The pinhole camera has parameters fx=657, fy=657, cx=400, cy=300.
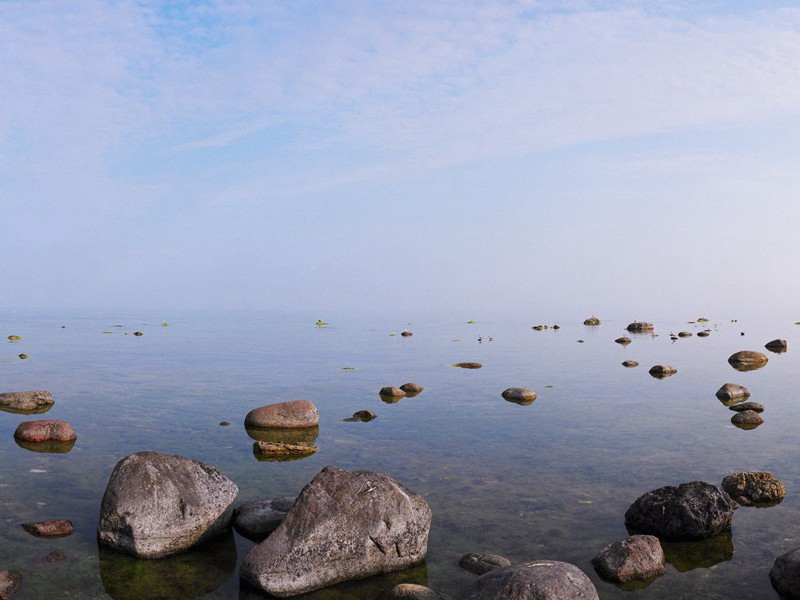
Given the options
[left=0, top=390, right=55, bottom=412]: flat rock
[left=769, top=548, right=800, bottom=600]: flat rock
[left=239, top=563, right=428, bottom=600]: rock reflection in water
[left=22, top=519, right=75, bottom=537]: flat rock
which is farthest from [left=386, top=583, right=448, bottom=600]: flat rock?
[left=0, top=390, right=55, bottom=412]: flat rock

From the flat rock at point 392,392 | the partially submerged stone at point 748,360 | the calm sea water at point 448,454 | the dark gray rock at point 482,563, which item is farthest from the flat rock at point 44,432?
the partially submerged stone at point 748,360

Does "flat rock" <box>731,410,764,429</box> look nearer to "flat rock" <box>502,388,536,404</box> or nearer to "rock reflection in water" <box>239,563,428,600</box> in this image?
"flat rock" <box>502,388,536,404</box>

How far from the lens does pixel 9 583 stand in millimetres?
10484

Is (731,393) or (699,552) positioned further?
(731,393)

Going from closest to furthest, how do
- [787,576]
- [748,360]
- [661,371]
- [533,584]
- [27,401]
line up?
[533,584]
[787,576]
[27,401]
[661,371]
[748,360]

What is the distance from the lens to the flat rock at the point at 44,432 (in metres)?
20.4

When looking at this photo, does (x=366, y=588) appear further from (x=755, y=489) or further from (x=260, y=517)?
(x=755, y=489)

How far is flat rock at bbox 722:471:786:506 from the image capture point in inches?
603

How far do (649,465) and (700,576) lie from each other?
735cm

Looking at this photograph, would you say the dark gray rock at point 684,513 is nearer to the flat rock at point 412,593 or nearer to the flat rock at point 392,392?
the flat rock at point 412,593

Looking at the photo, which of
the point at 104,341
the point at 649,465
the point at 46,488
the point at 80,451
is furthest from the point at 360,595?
the point at 104,341

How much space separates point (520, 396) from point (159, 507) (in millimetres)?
19878

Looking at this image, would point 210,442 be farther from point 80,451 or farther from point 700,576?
point 700,576

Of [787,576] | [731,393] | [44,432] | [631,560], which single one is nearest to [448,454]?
[631,560]
